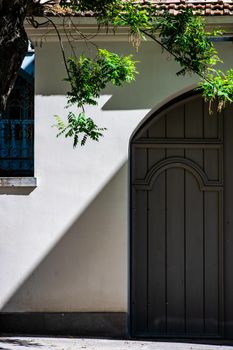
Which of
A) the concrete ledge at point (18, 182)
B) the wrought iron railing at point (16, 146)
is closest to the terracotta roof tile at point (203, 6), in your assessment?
the wrought iron railing at point (16, 146)

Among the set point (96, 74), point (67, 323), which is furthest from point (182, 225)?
point (96, 74)

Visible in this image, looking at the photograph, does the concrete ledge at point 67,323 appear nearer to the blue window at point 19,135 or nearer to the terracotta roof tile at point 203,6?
the blue window at point 19,135

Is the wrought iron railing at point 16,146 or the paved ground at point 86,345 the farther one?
the wrought iron railing at point 16,146

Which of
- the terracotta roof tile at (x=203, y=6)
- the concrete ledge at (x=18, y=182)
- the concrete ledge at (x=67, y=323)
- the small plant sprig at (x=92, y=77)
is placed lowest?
the concrete ledge at (x=67, y=323)

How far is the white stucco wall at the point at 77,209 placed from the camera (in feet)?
37.3

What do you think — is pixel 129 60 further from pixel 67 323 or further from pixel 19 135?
pixel 67 323

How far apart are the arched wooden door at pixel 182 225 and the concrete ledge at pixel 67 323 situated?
0.70 meters

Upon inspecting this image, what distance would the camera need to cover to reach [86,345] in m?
10.8

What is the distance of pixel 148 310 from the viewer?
12.0 m

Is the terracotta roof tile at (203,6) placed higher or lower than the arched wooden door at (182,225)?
higher

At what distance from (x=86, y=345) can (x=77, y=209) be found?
5.89 feet

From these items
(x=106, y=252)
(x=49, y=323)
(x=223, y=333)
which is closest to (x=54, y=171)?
(x=106, y=252)

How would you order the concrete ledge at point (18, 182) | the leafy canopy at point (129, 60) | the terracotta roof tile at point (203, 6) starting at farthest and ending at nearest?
the concrete ledge at point (18, 182) < the terracotta roof tile at point (203, 6) < the leafy canopy at point (129, 60)

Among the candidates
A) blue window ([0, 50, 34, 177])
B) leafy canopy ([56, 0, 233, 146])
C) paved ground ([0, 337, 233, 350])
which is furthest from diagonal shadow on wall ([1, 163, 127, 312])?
leafy canopy ([56, 0, 233, 146])
